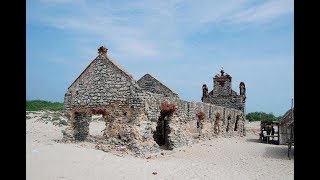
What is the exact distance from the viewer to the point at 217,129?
26391 mm

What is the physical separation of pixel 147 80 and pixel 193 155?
404 inches

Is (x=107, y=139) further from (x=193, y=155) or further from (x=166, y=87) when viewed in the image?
(x=166, y=87)

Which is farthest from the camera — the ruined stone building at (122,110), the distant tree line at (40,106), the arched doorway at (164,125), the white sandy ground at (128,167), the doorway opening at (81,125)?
the distant tree line at (40,106)

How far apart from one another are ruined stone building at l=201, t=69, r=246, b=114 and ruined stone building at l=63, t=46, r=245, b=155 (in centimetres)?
1611

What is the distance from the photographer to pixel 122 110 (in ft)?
50.1

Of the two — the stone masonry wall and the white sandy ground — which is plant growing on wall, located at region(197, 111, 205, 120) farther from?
the stone masonry wall

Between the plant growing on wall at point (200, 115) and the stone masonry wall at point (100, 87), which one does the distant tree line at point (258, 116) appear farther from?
the stone masonry wall at point (100, 87)

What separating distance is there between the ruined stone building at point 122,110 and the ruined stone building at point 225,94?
16.1 meters

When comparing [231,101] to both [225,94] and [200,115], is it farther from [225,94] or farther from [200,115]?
[200,115]

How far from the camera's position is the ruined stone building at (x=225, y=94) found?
35406 millimetres

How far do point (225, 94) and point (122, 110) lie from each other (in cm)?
2214

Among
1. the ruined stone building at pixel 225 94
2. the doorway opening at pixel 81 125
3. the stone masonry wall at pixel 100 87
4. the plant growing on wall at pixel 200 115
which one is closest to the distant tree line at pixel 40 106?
the ruined stone building at pixel 225 94
